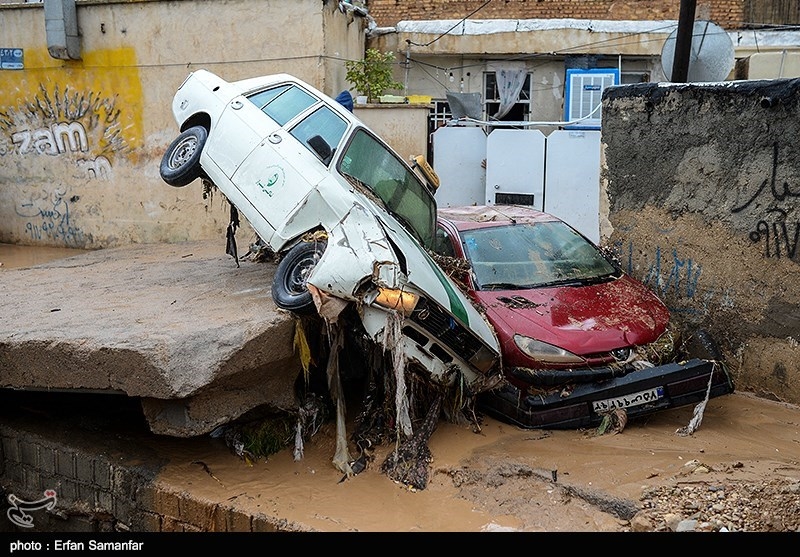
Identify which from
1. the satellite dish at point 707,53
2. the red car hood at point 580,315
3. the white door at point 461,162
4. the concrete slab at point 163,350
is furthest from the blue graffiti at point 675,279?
the white door at point 461,162

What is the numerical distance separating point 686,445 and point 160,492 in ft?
11.4

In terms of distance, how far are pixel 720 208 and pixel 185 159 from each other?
477 centimetres

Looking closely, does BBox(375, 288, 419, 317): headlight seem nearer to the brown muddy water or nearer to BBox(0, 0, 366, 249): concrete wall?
BBox(0, 0, 366, 249): concrete wall

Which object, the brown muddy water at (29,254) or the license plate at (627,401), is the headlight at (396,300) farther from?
the brown muddy water at (29,254)

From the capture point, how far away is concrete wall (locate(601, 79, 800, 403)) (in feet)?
22.0

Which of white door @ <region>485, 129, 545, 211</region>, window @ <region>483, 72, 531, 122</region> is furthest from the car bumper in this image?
window @ <region>483, 72, 531, 122</region>

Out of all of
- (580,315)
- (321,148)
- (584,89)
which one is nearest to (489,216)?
(580,315)

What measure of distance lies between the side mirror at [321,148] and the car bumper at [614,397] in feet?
7.71

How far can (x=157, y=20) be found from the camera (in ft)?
40.2

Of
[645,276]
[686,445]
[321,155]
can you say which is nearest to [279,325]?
[321,155]

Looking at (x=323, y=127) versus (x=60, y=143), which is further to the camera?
(x=60, y=143)

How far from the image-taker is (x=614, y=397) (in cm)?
566

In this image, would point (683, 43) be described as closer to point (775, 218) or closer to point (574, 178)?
point (775, 218)
